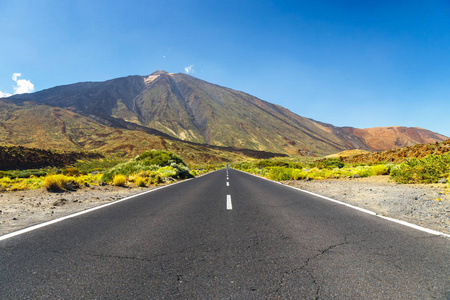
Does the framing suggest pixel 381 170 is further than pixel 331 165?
No

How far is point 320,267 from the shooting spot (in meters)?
2.81

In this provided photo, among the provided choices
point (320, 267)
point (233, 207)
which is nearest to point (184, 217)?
point (233, 207)

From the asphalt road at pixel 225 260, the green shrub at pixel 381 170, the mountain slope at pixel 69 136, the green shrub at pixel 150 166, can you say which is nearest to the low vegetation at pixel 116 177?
the green shrub at pixel 150 166

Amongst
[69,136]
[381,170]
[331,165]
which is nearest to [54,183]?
[381,170]

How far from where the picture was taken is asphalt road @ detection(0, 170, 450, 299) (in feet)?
7.46

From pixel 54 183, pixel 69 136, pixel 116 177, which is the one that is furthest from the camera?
pixel 69 136

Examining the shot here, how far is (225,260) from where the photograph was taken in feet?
9.82

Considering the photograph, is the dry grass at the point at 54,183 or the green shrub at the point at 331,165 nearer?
the dry grass at the point at 54,183

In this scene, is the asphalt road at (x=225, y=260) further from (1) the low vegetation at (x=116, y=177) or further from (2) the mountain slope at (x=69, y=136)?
(2) the mountain slope at (x=69, y=136)

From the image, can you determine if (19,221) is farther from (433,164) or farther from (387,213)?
(433,164)

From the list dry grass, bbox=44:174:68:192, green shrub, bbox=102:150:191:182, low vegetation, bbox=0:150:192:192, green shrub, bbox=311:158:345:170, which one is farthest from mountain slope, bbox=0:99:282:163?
dry grass, bbox=44:174:68:192

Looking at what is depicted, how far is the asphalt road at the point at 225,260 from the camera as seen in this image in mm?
2273

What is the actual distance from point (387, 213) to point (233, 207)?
4.14 meters

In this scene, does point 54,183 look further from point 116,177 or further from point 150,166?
point 150,166
